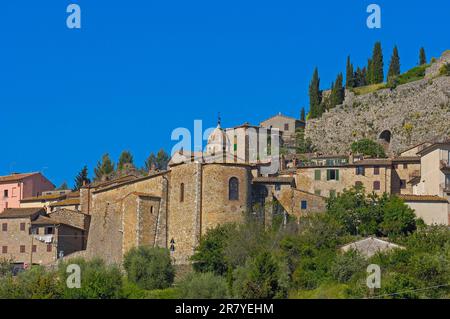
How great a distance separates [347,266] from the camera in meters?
60.2

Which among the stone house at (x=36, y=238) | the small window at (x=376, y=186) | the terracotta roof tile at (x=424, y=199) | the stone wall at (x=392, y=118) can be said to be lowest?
the stone house at (x=36, y=238)

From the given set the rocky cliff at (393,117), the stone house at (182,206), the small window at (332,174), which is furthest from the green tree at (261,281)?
the rocky cliff at (393,117)

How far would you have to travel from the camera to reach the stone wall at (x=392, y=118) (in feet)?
303

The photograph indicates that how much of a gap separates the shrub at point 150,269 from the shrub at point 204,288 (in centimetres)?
398

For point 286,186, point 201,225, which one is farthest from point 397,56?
point 201,225

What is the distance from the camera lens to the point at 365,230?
68375 mm

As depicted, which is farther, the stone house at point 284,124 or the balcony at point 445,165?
the stone house at point 284,124

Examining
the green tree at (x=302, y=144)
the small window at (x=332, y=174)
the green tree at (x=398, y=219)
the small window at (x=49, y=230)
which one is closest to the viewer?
the green tree at (x=398, y=219)

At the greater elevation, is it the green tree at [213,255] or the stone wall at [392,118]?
the stone wall at [392,118]

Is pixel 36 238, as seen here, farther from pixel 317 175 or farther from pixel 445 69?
pixel 445 69

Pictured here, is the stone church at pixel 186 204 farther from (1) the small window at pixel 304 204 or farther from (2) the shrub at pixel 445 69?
(2) the shrub at pixel 445 69

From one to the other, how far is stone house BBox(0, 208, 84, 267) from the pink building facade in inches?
409
